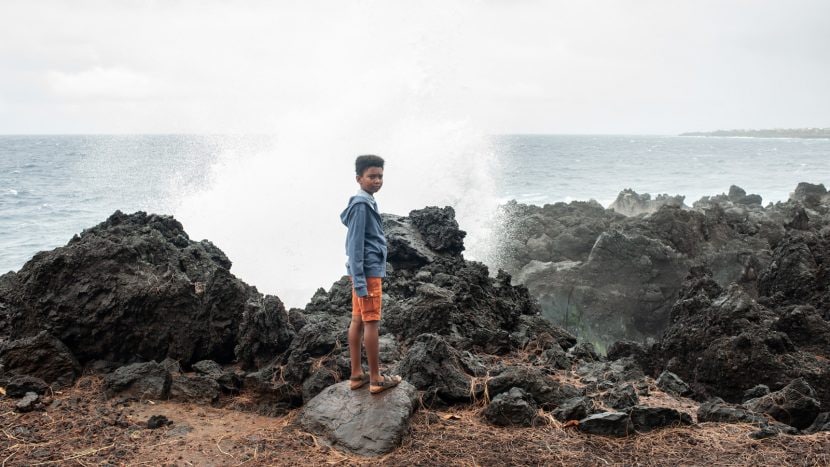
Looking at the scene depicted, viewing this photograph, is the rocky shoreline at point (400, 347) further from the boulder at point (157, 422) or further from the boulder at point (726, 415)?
the boulder at point (157, 422)

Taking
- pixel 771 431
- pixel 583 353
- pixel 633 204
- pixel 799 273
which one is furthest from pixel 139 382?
pixel 633 204

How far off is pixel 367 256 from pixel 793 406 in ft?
10.4

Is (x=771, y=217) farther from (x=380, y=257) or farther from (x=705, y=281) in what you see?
(x=380, y=257)

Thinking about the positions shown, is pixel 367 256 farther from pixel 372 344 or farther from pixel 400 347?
pixel 400 347

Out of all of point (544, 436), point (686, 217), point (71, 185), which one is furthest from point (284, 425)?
point (71, 185)

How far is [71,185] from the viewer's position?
41.7m

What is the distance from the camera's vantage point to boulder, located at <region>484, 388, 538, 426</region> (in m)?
4.34

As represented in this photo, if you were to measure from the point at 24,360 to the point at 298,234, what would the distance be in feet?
33.2

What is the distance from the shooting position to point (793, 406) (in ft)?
14.9

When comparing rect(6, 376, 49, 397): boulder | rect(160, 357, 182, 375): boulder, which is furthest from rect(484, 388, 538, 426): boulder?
rect(6, 376, 49, 397): boulder

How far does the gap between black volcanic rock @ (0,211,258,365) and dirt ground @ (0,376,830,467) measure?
0.86 m

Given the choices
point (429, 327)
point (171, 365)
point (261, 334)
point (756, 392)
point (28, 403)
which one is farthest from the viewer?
point (429, 327)

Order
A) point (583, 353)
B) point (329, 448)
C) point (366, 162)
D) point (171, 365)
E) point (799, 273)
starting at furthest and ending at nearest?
point (799, 273), point (583, 353), point (171, 365), point (366, 162), point (329, 448)

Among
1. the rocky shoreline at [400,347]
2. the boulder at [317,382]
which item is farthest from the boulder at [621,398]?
the boulder at [317,382]
